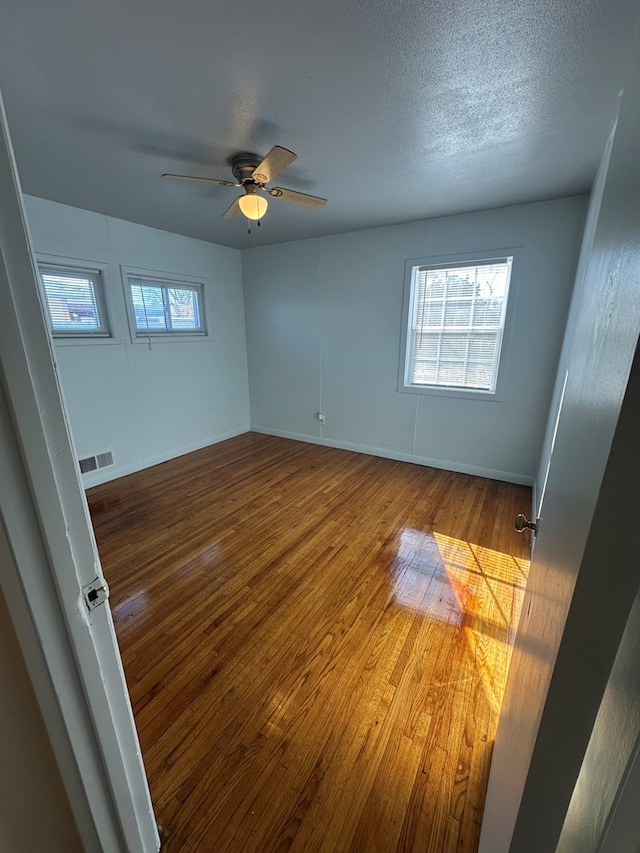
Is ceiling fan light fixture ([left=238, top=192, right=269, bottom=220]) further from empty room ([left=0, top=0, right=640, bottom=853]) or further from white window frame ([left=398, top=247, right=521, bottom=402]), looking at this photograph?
white window frame ([left=398, top=247, right=521, bottom=402])

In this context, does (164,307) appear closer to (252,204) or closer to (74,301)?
(74,301)

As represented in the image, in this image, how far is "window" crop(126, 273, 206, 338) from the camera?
362cm

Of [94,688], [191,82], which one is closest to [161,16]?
[191,82]

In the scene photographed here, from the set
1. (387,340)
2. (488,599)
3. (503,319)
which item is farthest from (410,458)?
(488,599)

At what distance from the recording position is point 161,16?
1.16 metres

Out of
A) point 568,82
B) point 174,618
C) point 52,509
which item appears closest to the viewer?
point 52,509

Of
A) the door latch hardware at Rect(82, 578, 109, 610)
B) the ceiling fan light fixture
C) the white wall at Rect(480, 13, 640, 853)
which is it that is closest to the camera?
the white wall at Rect(480, 13, 640, 853)

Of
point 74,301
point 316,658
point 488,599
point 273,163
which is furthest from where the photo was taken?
point 74,301

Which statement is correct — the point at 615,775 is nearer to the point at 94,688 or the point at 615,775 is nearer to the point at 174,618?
the point at 94,688

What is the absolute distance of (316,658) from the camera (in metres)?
1.63

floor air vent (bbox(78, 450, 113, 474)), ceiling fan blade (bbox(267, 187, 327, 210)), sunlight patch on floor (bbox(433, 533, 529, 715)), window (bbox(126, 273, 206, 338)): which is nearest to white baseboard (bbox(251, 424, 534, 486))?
sunlight patch on floor (bbox(433, 533, 529, 715))

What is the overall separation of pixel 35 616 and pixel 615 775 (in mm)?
837

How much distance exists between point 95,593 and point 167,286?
13.0 ft

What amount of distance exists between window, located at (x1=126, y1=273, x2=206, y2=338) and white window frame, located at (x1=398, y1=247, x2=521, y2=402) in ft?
8.34
